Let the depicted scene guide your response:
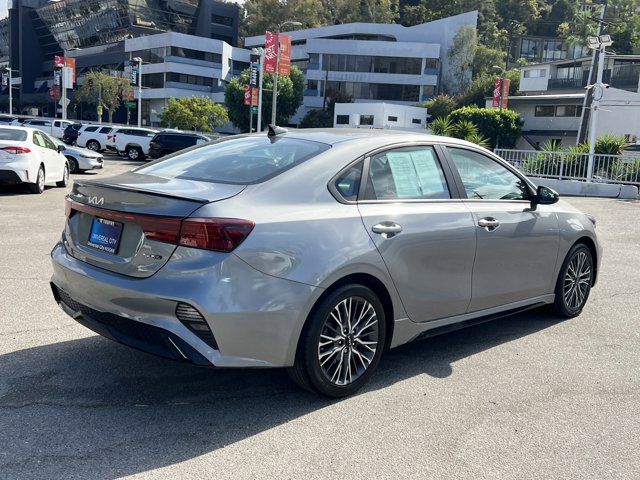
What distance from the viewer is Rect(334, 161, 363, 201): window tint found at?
13.4ft

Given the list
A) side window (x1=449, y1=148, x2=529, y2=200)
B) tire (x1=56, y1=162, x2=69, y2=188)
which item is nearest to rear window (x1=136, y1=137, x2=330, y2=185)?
side window (x1=449, y1=148, x2=529, y2=200)

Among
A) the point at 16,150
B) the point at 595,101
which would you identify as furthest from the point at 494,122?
the point at 16,150

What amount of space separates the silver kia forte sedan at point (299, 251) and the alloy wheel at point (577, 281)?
866 mm

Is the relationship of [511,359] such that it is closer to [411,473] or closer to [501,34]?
[411,473]

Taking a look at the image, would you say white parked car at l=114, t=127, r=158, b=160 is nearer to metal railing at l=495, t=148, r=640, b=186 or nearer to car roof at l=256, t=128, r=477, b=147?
metal railing at l=495, t=148, r=640, b=186

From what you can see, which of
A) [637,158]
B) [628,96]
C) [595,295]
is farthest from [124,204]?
[628,96]

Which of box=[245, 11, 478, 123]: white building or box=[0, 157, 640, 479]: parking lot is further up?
box=[245, 11, 478, 123]: white building

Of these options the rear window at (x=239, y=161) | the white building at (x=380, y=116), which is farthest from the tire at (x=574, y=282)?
the white building at (x=380, y=116)

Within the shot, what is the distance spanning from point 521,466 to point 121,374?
2613 millimetres

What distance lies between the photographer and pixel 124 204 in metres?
3.71

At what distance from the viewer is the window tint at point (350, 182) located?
408cm

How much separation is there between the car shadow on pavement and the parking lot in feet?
0.04

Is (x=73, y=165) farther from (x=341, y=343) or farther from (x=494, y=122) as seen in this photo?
(x=494, y=122)

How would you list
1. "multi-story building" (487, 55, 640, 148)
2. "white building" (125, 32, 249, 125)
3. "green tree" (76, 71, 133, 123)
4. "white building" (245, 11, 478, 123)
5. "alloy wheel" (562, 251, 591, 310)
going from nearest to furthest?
"alloy wheel" (562, 251, 591, 310) < "multi-story building" (487, 55, 640, 148) < "green tree" (76, 71, 133, 123) < "white building" (245, 11, 478, 123) < "white building" (125, 32, 249, 125)
